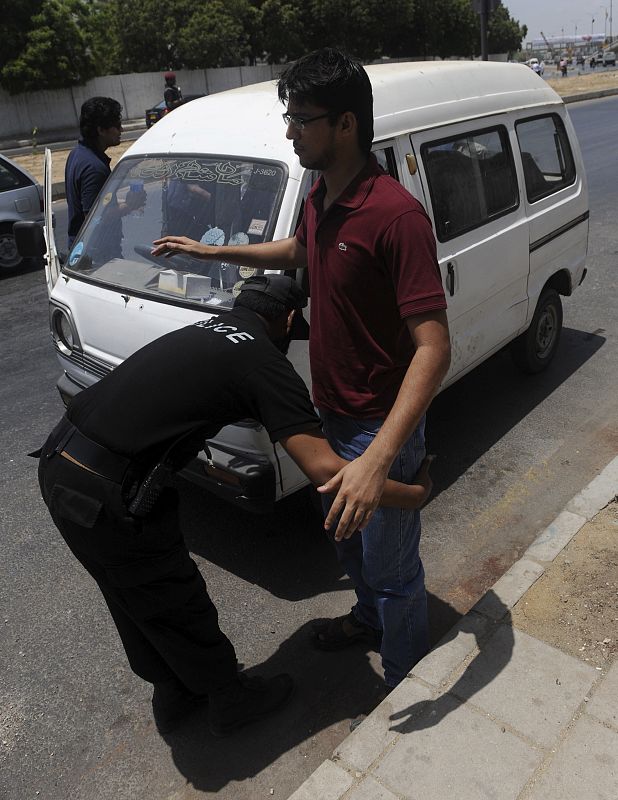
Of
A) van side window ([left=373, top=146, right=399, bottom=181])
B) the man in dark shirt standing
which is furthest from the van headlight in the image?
van side window ([left=373, top=146, right=399, bottom=181])

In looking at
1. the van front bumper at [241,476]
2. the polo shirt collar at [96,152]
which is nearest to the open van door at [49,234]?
the polo shirt collar at [96,152]

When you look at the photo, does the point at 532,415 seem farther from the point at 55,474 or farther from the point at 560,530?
the point at 55,474

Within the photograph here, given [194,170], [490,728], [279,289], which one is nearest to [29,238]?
[194,170]

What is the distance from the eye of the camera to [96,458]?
7.30ft

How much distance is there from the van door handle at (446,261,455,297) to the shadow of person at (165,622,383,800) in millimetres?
→ 1935

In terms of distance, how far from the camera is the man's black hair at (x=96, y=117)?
5.47m

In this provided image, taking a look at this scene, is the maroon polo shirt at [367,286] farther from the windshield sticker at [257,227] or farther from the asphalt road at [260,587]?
the asphalt road at [260,587]

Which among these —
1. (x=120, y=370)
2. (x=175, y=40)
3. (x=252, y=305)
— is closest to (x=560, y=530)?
(x=252, y=305)

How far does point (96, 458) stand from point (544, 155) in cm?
411

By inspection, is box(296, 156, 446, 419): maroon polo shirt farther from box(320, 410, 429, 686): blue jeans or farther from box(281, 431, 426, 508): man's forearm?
box(281, 431, 426, 508): man's forearm

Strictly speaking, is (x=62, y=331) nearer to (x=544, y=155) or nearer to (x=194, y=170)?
(x=194, y=170)

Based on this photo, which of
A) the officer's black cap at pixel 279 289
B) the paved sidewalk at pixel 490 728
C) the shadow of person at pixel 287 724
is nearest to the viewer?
the paved sidewalk at pixel 490 728

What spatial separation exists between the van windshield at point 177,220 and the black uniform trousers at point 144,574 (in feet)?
4.30

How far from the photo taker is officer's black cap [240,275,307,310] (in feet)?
7.88
